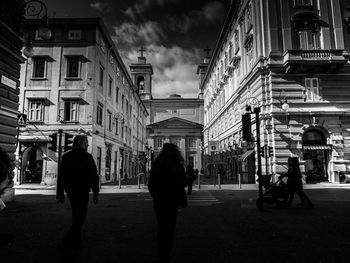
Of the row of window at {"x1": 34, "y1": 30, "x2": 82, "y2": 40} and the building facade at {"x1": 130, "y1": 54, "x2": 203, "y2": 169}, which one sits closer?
the row of window at {"x1": 34, "y1": 30, "x2": 82, "y2": 40}

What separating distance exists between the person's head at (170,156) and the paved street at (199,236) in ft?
5.13

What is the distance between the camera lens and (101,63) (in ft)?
87.2

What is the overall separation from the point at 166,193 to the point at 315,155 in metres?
22.4

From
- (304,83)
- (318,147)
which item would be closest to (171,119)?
(304,83)

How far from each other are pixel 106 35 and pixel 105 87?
4791 millimetres

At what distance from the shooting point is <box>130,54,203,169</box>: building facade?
68.1 m

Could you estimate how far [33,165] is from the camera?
24359 mm

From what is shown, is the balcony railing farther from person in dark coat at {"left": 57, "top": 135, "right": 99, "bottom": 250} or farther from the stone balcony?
person in dark coat at {"left": 57, "top": 135, "right": 99, "bottom": 250}

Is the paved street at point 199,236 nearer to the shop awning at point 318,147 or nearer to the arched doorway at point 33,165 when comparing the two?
the shop awning at point 318,147

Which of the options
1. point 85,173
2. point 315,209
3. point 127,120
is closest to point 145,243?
point 85,173

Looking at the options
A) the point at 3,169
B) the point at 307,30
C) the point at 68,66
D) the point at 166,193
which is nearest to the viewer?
the point at 166,193

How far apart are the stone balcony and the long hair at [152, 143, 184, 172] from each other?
19.9 metres

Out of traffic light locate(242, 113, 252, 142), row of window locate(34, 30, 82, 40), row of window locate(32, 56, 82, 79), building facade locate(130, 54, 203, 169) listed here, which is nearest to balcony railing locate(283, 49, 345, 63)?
traffic light locate(242, 113, 252, 142)

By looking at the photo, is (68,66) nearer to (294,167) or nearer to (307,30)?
(307,30)
